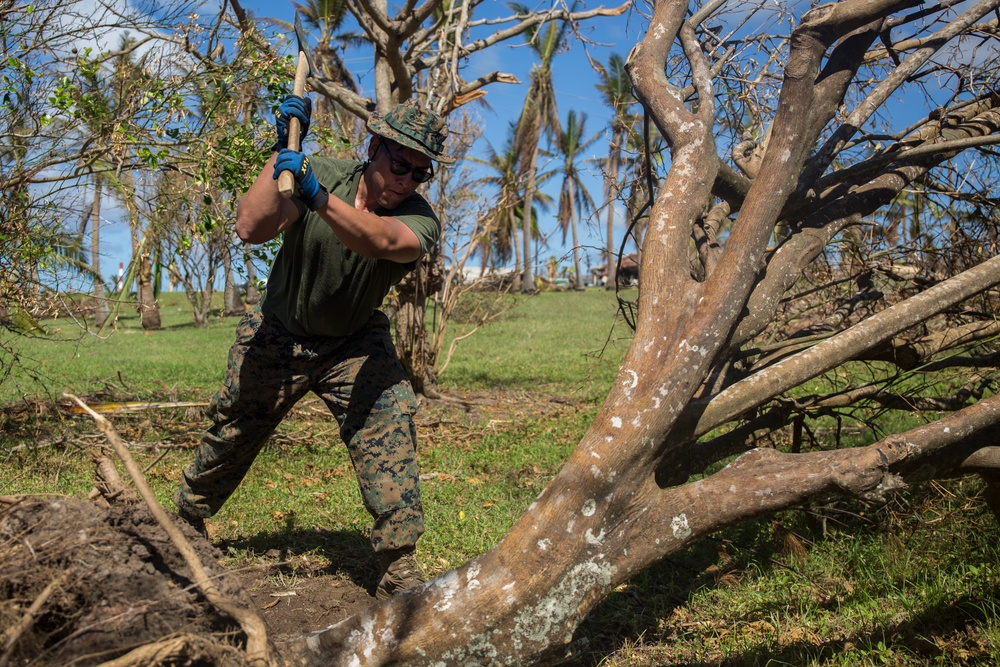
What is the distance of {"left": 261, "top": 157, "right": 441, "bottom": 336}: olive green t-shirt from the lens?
11.9ft

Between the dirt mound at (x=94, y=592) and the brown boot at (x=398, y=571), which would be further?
the brown boot at (x=398, y=571)

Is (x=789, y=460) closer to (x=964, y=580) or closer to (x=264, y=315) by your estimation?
(x=964, y=580)

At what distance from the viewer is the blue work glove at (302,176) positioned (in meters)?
2.99

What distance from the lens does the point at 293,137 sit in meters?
3.29

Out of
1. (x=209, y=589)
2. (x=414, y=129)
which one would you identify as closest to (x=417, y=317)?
(x=414, y=129)

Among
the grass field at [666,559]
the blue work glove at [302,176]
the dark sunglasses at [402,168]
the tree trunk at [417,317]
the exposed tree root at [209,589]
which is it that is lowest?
the grass field at [666,559]

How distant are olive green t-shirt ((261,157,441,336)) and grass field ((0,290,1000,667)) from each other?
1.00 m

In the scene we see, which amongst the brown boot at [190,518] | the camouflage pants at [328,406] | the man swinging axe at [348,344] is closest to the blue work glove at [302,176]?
the man swinging axe at [348,344]

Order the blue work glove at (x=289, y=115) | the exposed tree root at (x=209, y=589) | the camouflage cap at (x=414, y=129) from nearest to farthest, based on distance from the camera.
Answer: the exposed tree root at (x=209, y=589) < the blue work glove at (x=289, y=115) < the camouflage cap at (x=414, y=129)

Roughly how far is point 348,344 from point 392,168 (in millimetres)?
871

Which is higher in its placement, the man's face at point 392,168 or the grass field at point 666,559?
the man's face at point 392,168

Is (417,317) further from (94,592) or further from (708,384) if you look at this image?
(94,592)

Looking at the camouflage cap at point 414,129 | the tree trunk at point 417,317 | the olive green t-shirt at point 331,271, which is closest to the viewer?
the camouflage cap at point 414,129

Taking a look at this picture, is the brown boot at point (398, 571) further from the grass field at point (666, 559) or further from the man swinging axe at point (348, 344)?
the grass field at point (666, 559)
